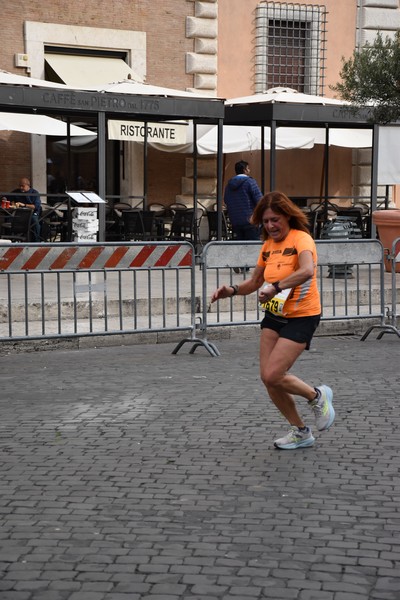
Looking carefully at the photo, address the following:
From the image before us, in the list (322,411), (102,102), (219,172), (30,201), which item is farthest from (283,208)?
(30,201)

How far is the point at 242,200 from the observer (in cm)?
1730

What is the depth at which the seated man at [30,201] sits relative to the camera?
19.3m

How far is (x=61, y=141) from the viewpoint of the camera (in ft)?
74.8

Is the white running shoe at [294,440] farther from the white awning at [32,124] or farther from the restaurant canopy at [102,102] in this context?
the white awning at [32,124]

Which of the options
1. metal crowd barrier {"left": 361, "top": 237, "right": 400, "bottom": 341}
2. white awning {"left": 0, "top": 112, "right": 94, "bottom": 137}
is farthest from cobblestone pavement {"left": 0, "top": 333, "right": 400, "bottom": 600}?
white awning {"left": 0, "top": 112, "right": 94, "bottom": 137}

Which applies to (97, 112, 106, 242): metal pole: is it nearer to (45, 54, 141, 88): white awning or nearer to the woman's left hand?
(45, 54, 141, 88): white awning

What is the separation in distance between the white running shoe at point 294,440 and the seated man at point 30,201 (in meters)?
12.5

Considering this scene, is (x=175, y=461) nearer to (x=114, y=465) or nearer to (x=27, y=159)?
(x=114, y=465)

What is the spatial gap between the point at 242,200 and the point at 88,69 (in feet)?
23.2

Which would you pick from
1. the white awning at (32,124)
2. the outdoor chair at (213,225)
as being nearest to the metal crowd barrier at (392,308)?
the white awning at (32,124)

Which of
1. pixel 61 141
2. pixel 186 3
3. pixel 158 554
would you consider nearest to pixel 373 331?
pixel 158 554

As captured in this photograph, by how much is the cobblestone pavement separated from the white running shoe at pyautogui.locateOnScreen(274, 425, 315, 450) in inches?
2.3

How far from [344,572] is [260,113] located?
50.7 feet

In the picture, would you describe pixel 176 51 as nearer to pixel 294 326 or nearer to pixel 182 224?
pixel 182 224
